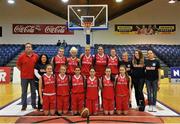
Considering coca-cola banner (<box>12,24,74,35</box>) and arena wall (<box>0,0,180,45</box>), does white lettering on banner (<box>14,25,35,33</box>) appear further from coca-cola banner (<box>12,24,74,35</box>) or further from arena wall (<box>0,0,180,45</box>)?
arena wall (<box>0,0,180,45</box>)

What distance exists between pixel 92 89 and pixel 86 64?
0.75 meters

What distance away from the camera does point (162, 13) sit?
23406 mm

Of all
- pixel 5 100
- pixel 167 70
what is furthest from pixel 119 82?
pixel 167 70

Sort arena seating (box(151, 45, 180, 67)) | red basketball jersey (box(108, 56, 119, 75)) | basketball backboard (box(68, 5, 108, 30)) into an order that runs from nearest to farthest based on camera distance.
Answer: red basketball jersey (box(108, 56, 119, 75))
basketball backboard (box(68, 5, 108, 30))
arena seating (box(151, 45, 180, 67))

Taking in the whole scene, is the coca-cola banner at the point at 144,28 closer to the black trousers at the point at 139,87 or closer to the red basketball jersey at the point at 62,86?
the black trousers at the point at 139,87

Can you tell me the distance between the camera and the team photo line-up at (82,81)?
24.8 ft

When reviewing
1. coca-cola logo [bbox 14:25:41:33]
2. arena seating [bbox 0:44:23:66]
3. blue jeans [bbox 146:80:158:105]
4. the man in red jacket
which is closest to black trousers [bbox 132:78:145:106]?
blue jeans [bbox 146:80:158:105]

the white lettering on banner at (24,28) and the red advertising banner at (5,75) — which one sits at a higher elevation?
the white lettering on banner at (24,28)

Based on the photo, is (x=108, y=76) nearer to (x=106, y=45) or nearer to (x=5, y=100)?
(x=5, y=100)

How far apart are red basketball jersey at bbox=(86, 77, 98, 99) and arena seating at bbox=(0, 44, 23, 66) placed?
42.3ft

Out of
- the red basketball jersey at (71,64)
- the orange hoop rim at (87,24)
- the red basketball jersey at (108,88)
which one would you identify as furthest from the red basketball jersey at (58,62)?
the orange hoop rim at (87,24)

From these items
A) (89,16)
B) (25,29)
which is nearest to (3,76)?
(89,16)

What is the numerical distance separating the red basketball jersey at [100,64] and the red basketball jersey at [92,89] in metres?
0.48

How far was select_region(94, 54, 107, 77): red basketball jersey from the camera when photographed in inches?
319
